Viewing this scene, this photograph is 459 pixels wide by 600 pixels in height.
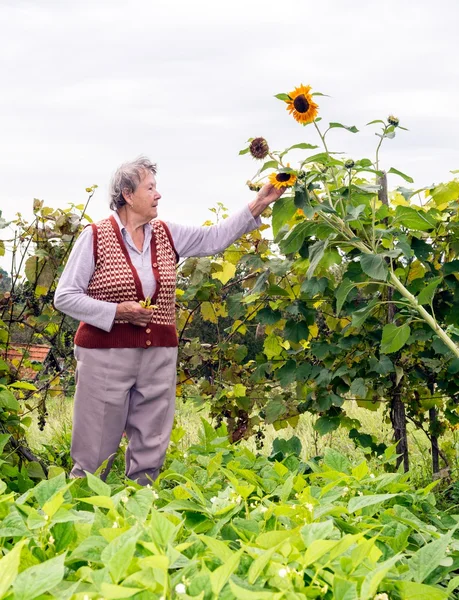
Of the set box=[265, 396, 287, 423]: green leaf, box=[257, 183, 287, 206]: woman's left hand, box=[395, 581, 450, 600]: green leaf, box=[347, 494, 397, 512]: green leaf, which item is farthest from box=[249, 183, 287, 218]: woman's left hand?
box=[395, 581, 450, 600]: green leaf

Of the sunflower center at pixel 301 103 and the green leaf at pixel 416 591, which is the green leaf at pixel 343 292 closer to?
the sunflower center at pixel 301 103

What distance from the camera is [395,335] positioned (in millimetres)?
3113

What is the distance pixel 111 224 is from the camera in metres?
3.80

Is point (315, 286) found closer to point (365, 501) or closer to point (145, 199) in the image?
point (145, 199)

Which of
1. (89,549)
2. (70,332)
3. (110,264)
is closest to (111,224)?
(110,264)

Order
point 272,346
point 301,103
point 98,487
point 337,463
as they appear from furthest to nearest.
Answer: point 272,346, point 301,103, point 337,463, point 98,487

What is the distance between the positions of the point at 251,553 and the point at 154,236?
2.63 metres

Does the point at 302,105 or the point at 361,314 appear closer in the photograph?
the point at 302,105

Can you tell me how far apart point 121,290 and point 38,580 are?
8.23ft

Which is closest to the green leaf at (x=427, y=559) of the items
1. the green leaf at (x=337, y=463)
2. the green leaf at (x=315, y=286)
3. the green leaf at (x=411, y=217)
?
the green leaf at (x=337, y=463)

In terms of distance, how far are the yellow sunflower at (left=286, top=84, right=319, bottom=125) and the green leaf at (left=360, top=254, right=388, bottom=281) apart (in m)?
0.58

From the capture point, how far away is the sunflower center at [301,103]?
9.69 feet

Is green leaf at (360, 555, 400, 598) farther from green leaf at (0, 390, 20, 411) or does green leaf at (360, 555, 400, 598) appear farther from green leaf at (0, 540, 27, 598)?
green leaf at (0, 390, 20, 411)

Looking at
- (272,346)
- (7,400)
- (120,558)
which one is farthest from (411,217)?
(120,558)
